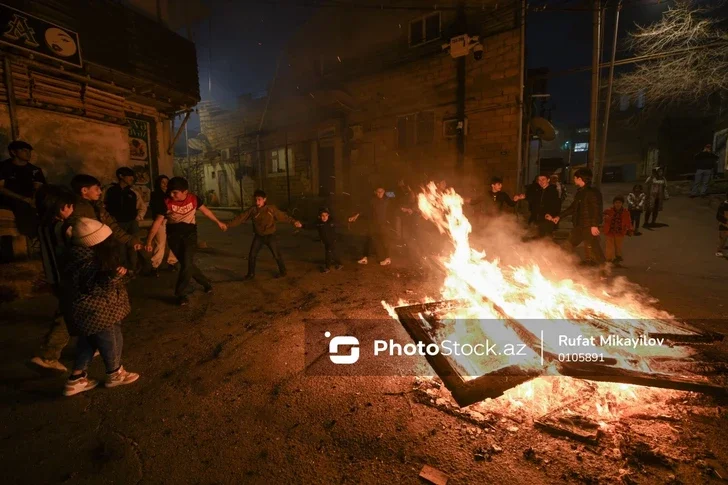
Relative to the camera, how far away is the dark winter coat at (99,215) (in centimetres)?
377

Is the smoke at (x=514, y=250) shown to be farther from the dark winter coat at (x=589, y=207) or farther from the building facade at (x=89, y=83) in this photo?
the building facade at (x=89, y=83)

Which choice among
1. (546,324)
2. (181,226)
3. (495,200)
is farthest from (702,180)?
(181,226)

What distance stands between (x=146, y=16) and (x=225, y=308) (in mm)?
10296

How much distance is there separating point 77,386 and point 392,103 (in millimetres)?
14426

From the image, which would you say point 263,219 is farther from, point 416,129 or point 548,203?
point 416,129

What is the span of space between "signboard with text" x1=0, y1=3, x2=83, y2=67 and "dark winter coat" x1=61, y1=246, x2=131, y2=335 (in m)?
7.09

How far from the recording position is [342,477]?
7.54 feet

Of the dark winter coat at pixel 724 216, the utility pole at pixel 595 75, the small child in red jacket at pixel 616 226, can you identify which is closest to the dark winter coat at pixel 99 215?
the small child in red jacket at pixel 616 226

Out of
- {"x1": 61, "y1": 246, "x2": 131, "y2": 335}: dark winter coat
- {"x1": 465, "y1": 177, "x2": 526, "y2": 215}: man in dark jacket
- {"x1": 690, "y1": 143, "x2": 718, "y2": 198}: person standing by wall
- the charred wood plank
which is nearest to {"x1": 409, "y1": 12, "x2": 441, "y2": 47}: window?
{"x1": 465, "y1": 177, "x2": 526, "y2": 215}: man in dark jacket

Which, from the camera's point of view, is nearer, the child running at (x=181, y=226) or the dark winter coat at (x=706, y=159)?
the child running at (x=181, y=226)

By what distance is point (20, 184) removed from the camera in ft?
18.5

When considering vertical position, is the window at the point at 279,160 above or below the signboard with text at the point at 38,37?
below

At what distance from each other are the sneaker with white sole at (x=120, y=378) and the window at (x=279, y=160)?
57.2ft
